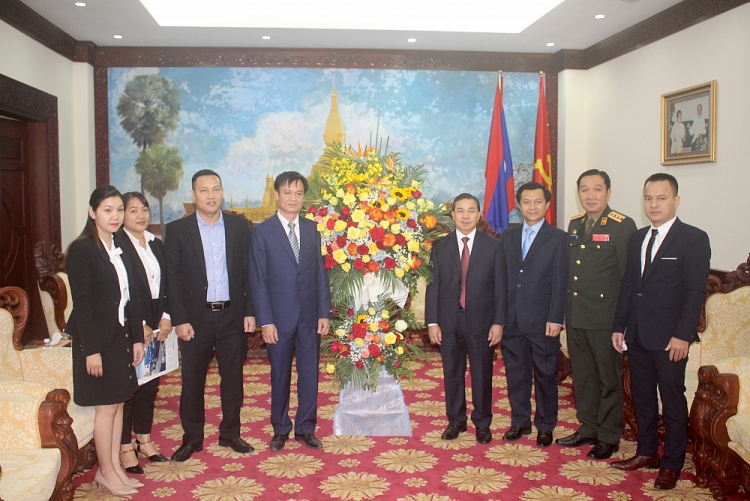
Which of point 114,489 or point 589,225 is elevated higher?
point 589,225

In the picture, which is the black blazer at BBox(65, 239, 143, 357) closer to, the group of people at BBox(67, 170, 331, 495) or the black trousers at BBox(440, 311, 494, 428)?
the group of people at BBox(67, 170, 331, 495)

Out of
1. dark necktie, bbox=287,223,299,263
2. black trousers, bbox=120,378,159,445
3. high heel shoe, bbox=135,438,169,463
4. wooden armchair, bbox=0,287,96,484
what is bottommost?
high heel shoe, bbox=135,438,169,463

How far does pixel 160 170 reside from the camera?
740cm

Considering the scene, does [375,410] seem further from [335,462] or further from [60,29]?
[60,29]

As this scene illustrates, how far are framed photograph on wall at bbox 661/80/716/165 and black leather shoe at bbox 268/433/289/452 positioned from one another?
430cm

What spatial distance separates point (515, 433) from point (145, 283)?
7.84ft

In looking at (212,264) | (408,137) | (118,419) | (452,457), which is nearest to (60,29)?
(408,137)

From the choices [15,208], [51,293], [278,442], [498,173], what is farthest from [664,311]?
[15,208]

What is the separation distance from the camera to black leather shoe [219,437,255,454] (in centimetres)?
375

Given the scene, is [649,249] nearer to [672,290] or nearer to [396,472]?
[672,290]

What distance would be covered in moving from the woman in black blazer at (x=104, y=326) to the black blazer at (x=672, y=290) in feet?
8.58

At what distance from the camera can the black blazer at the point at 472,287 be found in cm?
377

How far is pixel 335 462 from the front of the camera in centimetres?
360

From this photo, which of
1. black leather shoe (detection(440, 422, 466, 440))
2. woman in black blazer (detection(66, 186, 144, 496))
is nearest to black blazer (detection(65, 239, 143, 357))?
woman in black blazer (detection(66, 186, 144, 496))
